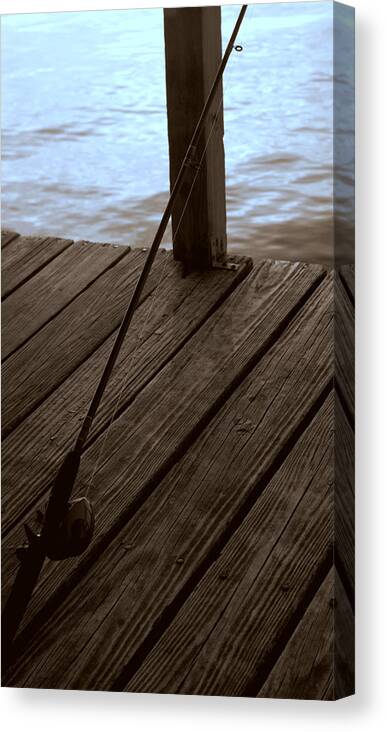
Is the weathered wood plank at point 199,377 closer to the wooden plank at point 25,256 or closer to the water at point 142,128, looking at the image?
the water at point 142,128

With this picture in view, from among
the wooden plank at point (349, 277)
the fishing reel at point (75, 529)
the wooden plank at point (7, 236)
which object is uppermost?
the wooden plank at point (7, 236)

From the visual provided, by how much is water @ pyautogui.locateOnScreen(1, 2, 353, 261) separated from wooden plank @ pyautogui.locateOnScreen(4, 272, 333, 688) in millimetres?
121

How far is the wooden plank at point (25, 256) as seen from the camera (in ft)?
5.86

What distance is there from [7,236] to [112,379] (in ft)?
0.78

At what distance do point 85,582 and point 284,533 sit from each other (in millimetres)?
274

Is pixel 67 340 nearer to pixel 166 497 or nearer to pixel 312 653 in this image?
pixel 166 497

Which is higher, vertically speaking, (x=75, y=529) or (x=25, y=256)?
(x=25, y=256)

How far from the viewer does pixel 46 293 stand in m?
1.80

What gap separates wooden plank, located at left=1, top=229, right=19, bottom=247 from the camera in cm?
180

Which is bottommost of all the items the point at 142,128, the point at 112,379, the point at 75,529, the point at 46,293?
the point at 75,529

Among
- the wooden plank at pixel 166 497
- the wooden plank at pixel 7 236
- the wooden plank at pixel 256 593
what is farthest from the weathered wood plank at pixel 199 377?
the wooden plank at pixel 7 236

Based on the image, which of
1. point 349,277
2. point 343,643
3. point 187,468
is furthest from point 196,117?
point 343,643

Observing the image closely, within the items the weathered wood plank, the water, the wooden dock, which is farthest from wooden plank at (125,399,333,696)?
the water

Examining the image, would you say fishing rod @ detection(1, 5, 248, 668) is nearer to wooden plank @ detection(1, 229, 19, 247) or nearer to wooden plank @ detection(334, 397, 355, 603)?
wooden plank @ detection(1, 229, 19, 247)
